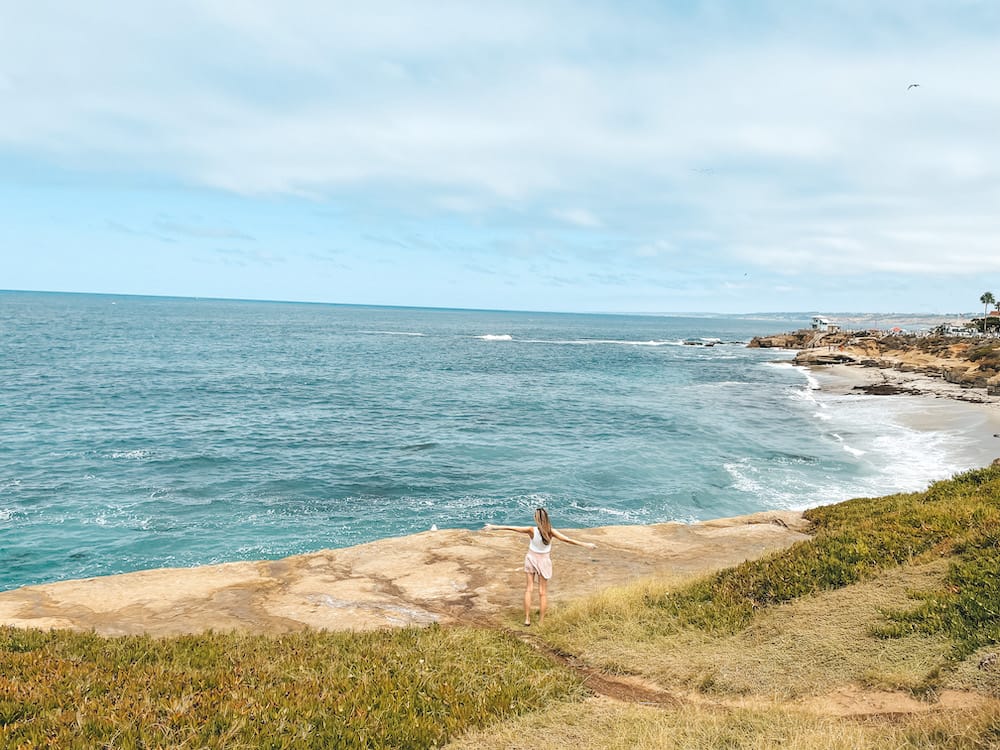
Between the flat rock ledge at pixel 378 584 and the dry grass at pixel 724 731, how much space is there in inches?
198

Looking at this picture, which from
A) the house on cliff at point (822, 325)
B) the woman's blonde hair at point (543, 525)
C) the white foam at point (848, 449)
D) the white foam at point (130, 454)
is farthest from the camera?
the house on cliff at point (822, 325)

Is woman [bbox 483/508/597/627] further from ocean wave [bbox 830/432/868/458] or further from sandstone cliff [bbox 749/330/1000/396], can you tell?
sandstone cliff [bbox 749/330/1000/396]

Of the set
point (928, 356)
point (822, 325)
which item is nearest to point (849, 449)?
point (928, 356)

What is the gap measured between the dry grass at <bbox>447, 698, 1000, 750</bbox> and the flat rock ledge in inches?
198

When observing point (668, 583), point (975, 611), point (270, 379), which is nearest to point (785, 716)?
point (975, 611)

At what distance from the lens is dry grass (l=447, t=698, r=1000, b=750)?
6.01m

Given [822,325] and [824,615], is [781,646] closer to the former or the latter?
[824,615]

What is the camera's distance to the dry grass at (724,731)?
19.7 ft

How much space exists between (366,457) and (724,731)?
98.8ft

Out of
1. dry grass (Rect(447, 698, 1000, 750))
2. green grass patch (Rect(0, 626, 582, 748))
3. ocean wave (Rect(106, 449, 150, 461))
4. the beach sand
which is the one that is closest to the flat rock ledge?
green grass patch (Rect(0, 626, 582, 748))

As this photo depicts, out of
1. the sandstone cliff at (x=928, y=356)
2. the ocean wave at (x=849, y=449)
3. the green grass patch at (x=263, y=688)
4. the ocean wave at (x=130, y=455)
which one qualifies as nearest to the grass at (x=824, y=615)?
the green grass patch at (x=263, y=688)

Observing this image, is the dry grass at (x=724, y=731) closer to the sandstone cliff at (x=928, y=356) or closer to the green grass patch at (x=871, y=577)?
the green grass patch at (x=871, y=577)

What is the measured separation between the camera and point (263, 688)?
733cm

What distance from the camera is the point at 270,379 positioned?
6444 cm
